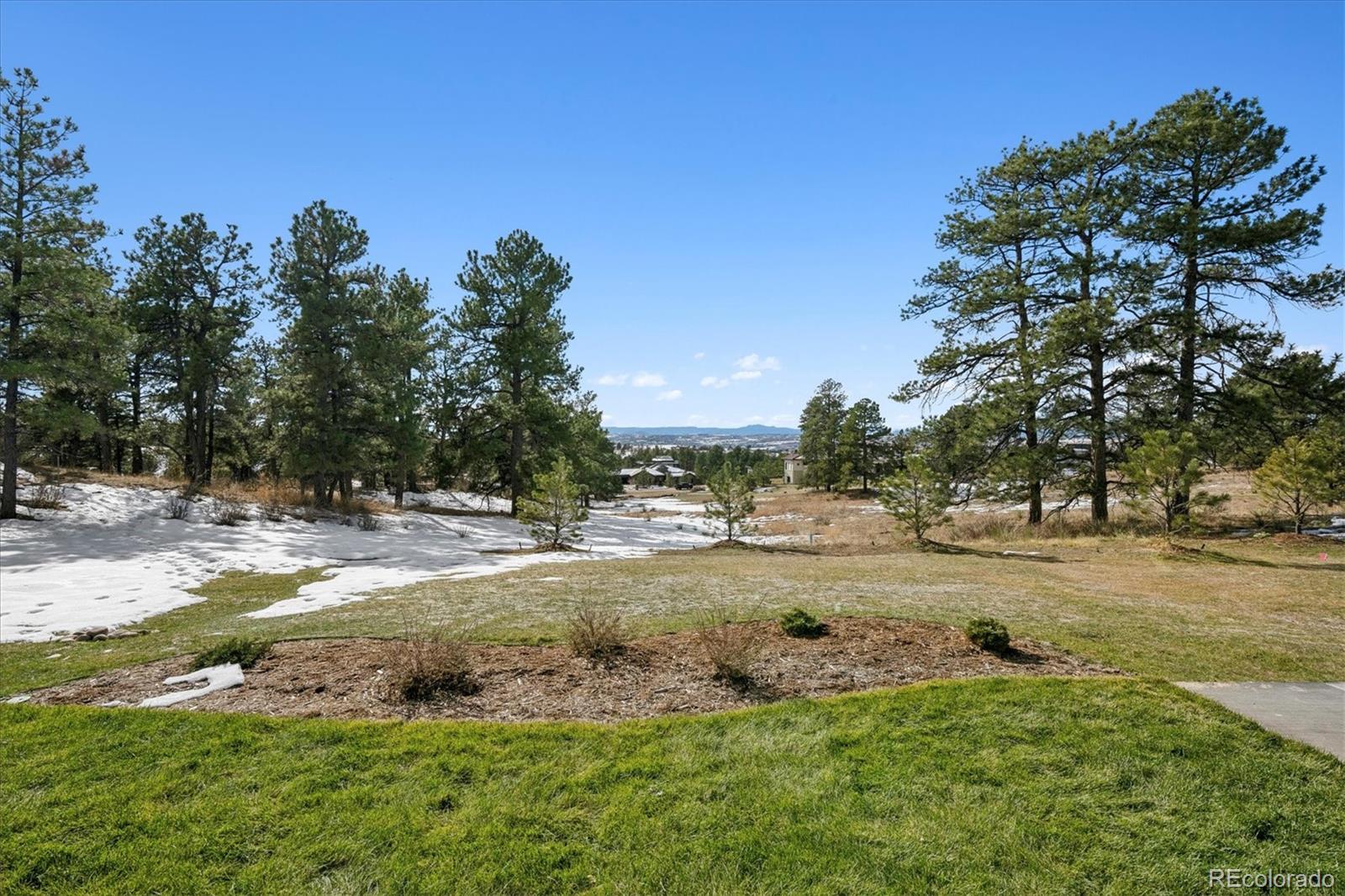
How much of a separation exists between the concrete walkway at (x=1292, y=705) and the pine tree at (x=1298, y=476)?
414 inches

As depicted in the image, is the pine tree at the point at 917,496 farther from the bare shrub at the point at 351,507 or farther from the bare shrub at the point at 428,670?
the bare shrub at the point at 351,507

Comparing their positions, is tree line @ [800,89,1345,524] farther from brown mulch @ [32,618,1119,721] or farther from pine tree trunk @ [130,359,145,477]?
pine tree trunk @ [130,359,145,477]

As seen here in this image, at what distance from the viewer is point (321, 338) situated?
1902 centimetres

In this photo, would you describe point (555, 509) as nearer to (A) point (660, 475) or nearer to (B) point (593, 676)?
(B) point (593, 676)

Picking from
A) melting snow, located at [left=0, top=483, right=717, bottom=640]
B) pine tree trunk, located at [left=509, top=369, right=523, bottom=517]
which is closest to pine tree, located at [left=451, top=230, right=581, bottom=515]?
pine tree trunk, located at [left=509, top=369, right=523, bottom=517]

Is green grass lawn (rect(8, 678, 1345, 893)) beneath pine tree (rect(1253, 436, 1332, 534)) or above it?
beneath

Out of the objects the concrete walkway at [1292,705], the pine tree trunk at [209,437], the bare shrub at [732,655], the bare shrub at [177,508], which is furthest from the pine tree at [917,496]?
the pine tree trunk at [209,437]

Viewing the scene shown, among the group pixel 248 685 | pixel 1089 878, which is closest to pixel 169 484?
pixel 248 685

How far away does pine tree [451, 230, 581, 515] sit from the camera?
2184cm

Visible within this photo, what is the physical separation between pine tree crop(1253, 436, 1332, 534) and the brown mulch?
11140 millimetres

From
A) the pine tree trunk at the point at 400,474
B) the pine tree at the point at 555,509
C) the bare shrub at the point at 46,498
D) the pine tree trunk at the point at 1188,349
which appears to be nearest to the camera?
the pine tree trunk at the point at 1188,349

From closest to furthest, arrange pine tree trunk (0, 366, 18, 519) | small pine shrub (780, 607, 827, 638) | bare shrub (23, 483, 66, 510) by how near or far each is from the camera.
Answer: small pine shrub (780, 607, 827, 638), pine tree trunk (0, 366, 18, 519), bare shrub (23, 483, 66, 510)

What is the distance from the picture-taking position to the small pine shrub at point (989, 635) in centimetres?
506

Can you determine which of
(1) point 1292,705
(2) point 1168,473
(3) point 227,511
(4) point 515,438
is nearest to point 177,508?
(3) point 227,511
